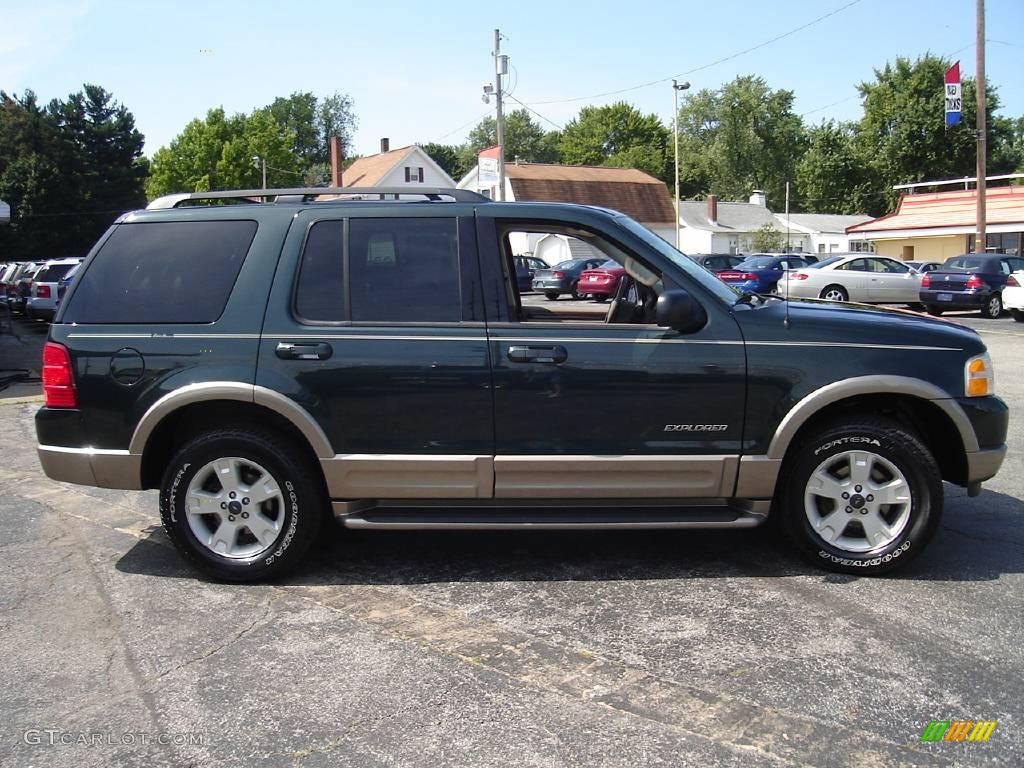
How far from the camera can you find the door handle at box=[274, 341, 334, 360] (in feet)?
14.6

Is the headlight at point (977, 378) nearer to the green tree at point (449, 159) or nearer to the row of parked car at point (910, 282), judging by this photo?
the row of parked car at point (910, 282)

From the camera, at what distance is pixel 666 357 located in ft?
14.4

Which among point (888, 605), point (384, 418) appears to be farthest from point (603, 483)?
point (888, 605)

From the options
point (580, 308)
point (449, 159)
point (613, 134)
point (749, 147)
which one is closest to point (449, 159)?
point (449, 159)

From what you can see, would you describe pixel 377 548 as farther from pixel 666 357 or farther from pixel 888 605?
pixel 888 605

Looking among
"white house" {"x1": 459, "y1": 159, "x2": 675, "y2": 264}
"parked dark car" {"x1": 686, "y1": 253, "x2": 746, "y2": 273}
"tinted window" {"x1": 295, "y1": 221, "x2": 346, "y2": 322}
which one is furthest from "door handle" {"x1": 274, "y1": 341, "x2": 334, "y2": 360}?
"white house" {"x1": 459, "y1": 159, "x2": 675, "y2": 264}

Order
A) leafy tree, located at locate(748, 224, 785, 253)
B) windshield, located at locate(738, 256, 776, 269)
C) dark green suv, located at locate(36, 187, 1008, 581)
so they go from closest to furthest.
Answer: dark green suv, located at locate(36, 187, 1008, 581) → windshield, located at locate(738, 256, 776, 269) → leafy tree, located at locate(748, 224, 785, 253)

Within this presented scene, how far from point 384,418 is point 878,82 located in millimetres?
73281

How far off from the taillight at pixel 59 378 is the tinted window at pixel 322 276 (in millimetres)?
1238

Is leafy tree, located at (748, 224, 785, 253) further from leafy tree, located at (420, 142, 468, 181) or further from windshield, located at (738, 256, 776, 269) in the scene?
leafy tree, located at (420, 142, 468, 181)

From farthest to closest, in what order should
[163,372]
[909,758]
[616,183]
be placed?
[616,183] < [163,372] < [909,758]

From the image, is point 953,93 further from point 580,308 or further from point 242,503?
point 242,503

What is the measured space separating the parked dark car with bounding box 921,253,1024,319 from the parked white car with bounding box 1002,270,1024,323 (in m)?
0.58

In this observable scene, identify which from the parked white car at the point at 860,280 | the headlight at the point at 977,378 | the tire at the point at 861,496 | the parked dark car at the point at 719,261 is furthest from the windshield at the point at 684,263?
the parked dark car at the point at 719,261
